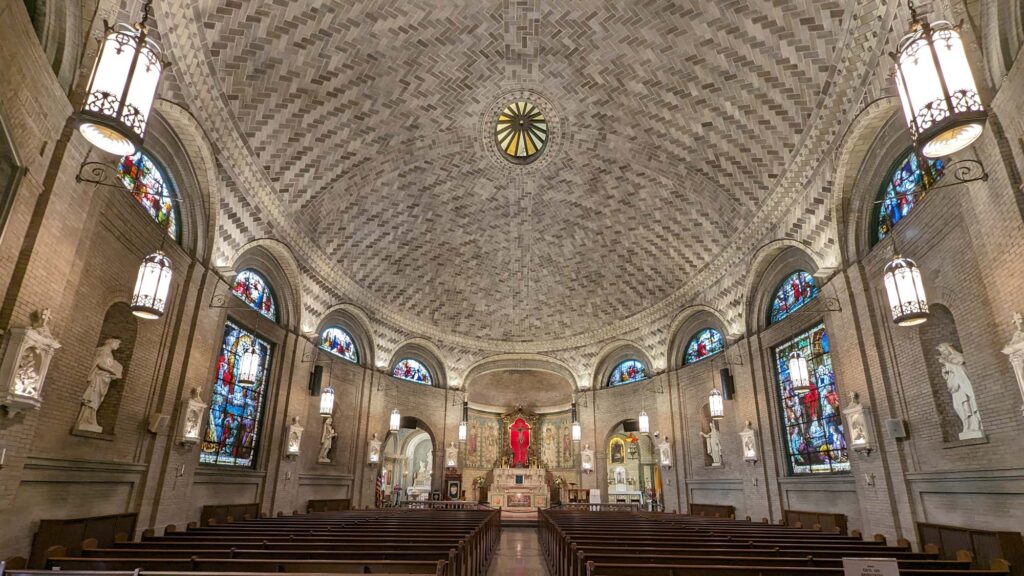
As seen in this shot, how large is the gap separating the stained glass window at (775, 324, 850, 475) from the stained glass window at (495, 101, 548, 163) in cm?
986

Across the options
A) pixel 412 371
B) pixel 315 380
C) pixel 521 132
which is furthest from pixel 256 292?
Result: pixel 412 371

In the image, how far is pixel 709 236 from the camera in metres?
17.3

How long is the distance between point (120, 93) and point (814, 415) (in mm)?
16021

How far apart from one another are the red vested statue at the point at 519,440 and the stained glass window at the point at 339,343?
1054 cm

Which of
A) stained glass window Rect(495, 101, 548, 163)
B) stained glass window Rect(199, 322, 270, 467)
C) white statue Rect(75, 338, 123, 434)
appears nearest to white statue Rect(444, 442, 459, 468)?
stained glass window Rect(199, 322, 270, 467)

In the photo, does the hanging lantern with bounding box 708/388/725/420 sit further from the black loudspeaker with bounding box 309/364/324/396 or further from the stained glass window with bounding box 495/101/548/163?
the black loudspeaker with bounding box 309/364/324/396

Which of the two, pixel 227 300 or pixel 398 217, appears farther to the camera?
pixel 398 217

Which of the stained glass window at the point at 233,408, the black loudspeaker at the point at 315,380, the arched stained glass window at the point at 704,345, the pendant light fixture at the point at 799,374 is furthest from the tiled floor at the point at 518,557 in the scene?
the arched stained glass window at the point at 704,345

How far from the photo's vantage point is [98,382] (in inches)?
359

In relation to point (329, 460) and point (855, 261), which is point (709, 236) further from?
point (329, 460)

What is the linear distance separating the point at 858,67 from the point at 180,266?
48.2 ft

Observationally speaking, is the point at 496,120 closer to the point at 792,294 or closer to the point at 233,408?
the point at 792,294

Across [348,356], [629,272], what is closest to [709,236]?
[629,272]

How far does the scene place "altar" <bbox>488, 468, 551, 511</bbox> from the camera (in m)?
23.7
